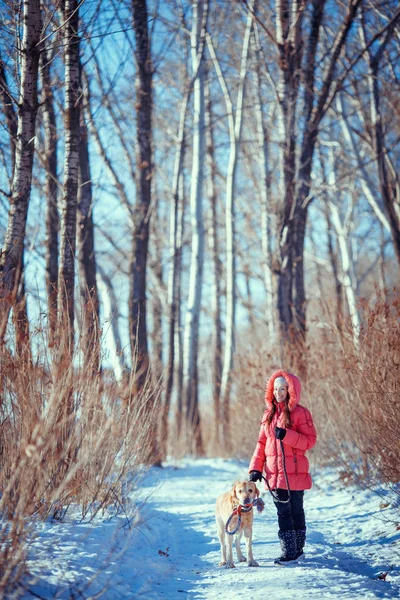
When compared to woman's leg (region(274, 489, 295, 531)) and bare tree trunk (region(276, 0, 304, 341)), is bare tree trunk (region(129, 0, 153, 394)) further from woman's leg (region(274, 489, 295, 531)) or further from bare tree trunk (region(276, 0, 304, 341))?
woman's leg (region(274, 489, 295, 531))

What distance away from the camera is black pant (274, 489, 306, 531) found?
4547 millimetres

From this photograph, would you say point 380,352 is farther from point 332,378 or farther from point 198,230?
point 198,230

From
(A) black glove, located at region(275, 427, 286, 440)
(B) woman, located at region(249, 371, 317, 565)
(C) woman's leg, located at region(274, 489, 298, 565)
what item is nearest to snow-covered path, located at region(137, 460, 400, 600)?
(C) woman's leg, located at region(274, 489, 298, 565)

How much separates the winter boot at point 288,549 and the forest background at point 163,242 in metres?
1.11

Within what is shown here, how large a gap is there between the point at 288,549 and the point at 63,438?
205cm

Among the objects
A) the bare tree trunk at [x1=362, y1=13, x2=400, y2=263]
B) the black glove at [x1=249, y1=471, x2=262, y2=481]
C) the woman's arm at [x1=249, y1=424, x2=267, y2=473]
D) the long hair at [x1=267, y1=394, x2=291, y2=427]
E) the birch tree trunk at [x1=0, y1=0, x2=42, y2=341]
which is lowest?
the black glove at [x1=249, y1=471, x2=262, y2=481]

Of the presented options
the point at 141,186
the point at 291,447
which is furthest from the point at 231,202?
the point at 291,447

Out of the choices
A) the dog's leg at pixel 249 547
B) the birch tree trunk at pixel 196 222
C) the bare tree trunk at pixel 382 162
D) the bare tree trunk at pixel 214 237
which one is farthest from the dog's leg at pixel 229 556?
the bare tree trunk at pixel 214 237

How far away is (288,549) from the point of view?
4.46 m

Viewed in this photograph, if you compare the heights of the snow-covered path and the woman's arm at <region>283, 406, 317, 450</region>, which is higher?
the woman's arm at <region>283, 406, 317, 450</region>

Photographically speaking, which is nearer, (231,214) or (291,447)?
(291,447)

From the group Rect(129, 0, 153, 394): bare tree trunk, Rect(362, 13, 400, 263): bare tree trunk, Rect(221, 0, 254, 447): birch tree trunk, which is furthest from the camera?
Rect(221, 0, 254, 447): birch tree trunk

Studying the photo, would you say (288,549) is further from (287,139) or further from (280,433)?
(287,139)

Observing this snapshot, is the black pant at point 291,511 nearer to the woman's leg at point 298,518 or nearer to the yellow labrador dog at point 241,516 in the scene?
the woman's leg at point 298,518
